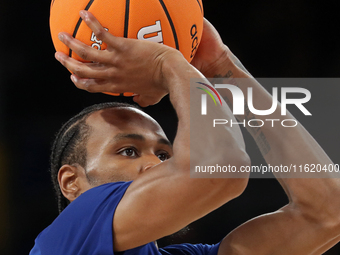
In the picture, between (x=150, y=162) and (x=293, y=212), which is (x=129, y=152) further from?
(x=293, y=212)

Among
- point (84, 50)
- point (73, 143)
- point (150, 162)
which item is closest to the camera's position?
point (84, 50)

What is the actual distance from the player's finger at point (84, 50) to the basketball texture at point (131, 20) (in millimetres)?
23

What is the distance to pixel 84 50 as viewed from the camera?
4.91ft

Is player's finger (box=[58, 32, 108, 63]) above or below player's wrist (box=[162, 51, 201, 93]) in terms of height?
above

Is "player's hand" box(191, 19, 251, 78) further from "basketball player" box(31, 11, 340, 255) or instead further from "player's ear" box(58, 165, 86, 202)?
"player's ear" box(58, 165, 86, 202)

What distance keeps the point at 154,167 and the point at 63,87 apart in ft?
11.0

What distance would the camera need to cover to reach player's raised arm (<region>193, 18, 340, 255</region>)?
1.83 meters

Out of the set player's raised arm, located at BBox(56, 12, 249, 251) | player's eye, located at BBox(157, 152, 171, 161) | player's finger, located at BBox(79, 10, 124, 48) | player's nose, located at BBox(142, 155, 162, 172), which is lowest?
player's eye, located at BBox(157, 152, 171, 161)

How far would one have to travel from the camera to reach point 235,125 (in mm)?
1439

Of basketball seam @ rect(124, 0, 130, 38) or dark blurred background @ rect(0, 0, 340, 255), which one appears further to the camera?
dark blurred background @ rect(0, 0, 340, 255)

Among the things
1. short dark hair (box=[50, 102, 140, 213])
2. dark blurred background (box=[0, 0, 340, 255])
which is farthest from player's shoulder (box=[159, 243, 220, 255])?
dark blurred background (box=[0, 0, 340, 255])

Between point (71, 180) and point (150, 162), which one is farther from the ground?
point (150, 162)

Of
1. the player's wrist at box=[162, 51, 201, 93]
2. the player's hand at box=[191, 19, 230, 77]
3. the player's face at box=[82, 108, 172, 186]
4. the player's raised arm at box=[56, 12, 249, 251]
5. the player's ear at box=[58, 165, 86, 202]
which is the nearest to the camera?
the player's raised arm at box=[56, 12, 249, 251]

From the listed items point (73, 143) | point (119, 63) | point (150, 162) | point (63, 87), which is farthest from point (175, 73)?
point (63, 87)
